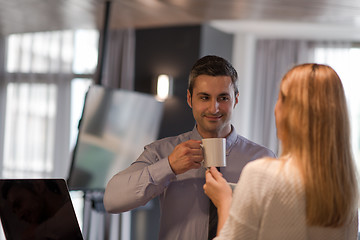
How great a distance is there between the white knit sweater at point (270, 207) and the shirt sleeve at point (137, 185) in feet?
1.43

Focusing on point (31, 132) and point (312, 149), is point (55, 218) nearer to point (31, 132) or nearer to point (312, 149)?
point (312, 149)

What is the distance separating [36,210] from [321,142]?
80 cm

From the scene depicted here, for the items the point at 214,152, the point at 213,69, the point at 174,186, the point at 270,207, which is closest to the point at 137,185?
the point at 174,186

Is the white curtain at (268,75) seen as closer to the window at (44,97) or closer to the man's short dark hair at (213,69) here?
the window at (44,97)

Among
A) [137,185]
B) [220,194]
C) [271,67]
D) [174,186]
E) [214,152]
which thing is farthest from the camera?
[271,67]

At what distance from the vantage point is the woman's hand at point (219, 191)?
135 cm

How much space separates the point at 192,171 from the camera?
1.79 metres

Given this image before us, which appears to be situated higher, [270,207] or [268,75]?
[268,75]

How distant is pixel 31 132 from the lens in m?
6.27

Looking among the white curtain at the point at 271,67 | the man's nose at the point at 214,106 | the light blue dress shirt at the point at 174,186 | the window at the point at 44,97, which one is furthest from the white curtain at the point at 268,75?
the man's nose at the point at 214,106

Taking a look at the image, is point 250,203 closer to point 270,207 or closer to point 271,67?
point 270,207

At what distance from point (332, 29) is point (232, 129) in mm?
3653

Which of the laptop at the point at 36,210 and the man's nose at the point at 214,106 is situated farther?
the man's nose at the point at 214,106

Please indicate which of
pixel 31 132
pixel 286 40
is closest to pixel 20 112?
pixel 31 132
